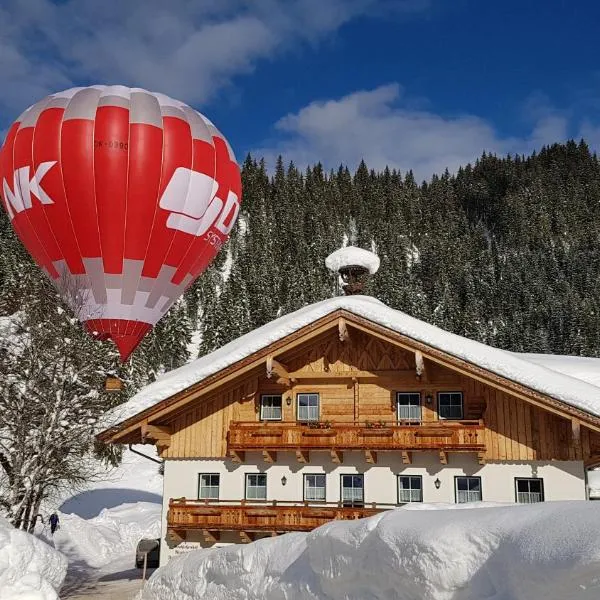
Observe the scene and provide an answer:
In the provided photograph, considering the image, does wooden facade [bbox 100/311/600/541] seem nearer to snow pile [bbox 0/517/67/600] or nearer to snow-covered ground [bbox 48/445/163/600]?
snow-covered ground [bbox 48/445/163/600]

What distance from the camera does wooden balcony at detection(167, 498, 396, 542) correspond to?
773 inches

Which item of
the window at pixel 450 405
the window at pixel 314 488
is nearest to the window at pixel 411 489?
the window at pixel 450 405

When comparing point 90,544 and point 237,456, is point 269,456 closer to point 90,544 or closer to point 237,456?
point 237,456

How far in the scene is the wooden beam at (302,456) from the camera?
20.8 metres

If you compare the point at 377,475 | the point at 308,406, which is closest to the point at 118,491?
the point at 308,406

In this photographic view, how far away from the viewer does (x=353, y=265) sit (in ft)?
80.8

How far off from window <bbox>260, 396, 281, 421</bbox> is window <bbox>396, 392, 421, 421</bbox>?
148 inches

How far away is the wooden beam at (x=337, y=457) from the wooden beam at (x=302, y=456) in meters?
0.78

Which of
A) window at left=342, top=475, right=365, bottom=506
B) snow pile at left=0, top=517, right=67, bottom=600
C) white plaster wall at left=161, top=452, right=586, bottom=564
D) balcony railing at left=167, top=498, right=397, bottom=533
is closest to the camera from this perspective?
snow pile at left=0, top=517, right=67, bottom=600

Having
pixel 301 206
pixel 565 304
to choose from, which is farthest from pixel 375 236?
pixel 565 304

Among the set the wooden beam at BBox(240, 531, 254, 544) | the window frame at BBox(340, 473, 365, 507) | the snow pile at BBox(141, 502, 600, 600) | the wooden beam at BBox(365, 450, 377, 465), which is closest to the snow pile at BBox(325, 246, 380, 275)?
the wooden beam at BBox(365, 450, 377, 465)

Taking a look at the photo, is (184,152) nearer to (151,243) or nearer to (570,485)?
(151,243)

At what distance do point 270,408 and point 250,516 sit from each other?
3.62m

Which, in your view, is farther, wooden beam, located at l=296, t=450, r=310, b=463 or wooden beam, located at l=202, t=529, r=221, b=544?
wooden beam, located at l=296, t=450, r=310, b=463
